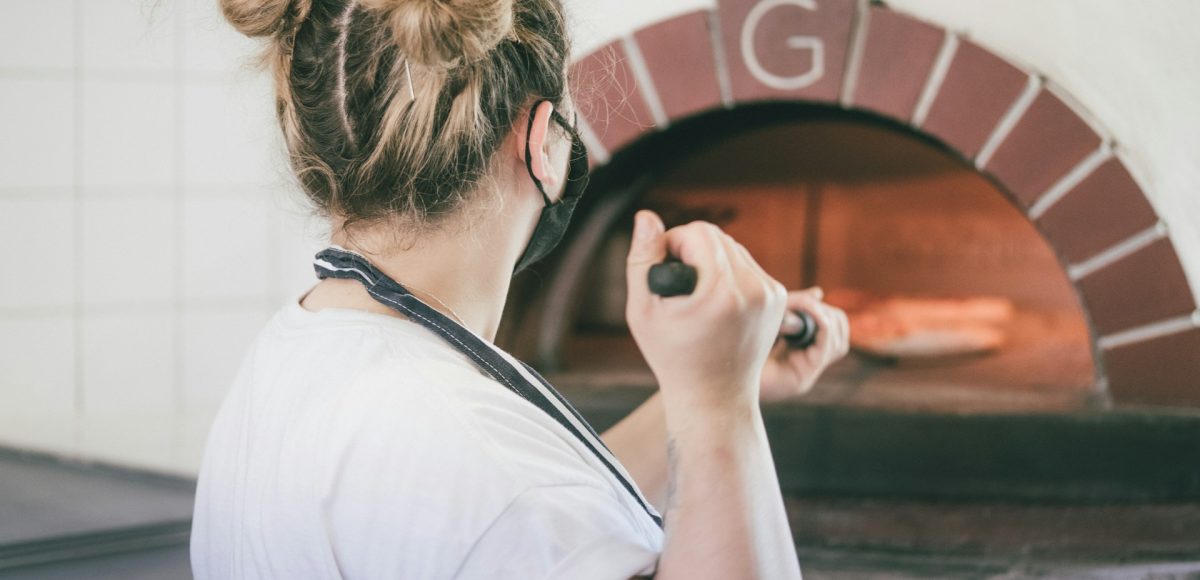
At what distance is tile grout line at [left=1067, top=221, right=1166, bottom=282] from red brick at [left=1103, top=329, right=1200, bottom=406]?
0.10 meters

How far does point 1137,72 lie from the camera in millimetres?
1176

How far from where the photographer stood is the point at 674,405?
630 mm

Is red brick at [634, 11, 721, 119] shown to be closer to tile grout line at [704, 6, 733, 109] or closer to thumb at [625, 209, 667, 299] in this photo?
tile grout line at [704, 6, 733, 109]

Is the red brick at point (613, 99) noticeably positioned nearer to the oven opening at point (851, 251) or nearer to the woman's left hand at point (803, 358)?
the oven opening at point (851, 251)

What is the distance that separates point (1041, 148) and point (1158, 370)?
30 centimetres

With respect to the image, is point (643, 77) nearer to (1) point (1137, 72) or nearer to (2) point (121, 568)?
(1) point (1137, 72)

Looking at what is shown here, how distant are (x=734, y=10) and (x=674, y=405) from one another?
82 cm

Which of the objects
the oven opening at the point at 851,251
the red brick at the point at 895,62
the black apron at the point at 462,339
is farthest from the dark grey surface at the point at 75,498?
the red brick at the point at 895,62

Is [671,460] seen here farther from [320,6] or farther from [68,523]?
[68,523]

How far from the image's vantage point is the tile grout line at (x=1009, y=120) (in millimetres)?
1218

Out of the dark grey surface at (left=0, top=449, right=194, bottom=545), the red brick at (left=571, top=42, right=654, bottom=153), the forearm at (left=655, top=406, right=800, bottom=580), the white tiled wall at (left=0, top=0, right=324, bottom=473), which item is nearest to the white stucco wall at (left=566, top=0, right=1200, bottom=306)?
the red brick at (left=571, top=42, right=654, bottom=153)

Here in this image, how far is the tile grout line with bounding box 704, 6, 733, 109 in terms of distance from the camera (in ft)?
4.37

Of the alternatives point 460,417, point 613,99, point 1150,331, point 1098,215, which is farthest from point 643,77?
point 460,417

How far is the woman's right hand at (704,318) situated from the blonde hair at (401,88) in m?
0.13
